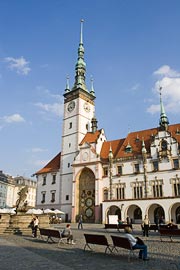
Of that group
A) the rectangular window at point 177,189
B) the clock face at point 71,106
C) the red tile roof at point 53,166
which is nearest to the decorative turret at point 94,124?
the clock face at point 71,106

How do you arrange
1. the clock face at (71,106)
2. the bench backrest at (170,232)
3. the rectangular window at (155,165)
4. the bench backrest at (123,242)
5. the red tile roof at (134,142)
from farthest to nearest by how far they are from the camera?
the clock face at (71,106), the red tile roof at (134,142), the rectangular window at (155,165), the bench backrest at (170,232), the bench backrest at (123,242)

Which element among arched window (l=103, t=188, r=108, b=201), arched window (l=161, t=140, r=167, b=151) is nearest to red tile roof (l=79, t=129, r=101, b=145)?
arched window (l=103, t=188, r=108, b=201)

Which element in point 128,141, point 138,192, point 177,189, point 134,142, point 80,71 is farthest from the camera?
point 80,71

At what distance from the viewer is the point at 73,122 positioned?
5516 centimetres

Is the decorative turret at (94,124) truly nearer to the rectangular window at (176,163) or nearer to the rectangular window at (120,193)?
the rectangular window at (120,193)

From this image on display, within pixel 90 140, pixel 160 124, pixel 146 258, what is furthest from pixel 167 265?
pixel 90 140

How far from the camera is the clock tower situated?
5071 cm

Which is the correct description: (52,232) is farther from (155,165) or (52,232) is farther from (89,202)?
(89,202)

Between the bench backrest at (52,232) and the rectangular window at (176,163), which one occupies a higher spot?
the rectangular window at (176,163)

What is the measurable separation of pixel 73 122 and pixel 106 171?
47.6 feet

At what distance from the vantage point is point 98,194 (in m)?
43.7

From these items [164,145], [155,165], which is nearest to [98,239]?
[155,165]

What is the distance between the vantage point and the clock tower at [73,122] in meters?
50.7

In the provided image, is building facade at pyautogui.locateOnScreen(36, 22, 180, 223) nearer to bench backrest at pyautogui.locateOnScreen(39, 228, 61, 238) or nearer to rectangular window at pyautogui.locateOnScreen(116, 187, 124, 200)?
rectangular window at pyautogui.locateOnScreen(116, 187, 124, 200)
